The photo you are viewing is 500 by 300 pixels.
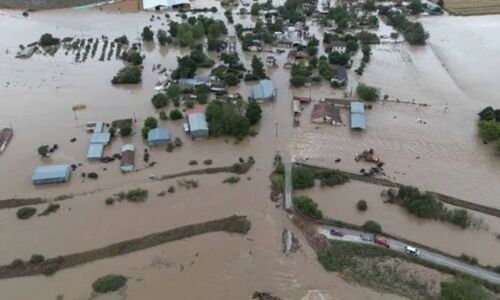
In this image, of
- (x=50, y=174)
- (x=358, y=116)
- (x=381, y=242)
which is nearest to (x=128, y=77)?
(x=50, y=174)

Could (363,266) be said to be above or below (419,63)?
below

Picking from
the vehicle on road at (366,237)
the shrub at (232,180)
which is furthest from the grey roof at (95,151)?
the vehicle on road at (366,237)

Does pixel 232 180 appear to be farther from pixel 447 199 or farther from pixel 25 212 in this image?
pixel 447 199

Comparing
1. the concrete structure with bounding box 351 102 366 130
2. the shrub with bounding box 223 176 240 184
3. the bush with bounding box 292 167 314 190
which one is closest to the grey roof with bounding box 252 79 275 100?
the concrete structure with bounding box 351 102 366 130

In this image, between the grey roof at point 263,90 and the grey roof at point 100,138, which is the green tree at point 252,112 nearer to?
the grey roof at point 263,90

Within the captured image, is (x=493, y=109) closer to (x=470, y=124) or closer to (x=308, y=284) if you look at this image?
(x=470, y=124)

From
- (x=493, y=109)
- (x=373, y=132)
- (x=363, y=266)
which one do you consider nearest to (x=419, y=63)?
(x=493, y=109)
